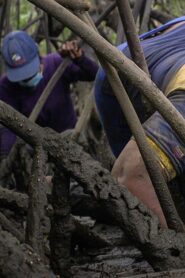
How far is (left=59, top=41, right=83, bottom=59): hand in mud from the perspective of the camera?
428 centimetres

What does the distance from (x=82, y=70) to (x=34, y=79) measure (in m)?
0.30

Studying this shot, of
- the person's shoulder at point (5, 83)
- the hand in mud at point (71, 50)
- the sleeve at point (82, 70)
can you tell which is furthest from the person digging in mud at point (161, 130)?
the person's shoulder at point (5, 83)

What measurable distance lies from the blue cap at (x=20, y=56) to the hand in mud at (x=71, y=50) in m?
0.34

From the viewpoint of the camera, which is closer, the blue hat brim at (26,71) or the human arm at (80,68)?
the human arm at (80,68)

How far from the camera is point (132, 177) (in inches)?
63.3

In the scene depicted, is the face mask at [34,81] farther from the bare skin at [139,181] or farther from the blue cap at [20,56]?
the bare skin at [139,181]

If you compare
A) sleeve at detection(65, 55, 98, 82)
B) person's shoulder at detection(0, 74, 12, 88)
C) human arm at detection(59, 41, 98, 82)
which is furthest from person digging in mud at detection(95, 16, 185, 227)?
person's shoulder at detection(0, 74, 12, 88)

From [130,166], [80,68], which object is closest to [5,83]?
[80,68]

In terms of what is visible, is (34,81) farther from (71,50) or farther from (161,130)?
(161,130)

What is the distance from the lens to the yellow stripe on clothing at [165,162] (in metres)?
1.58

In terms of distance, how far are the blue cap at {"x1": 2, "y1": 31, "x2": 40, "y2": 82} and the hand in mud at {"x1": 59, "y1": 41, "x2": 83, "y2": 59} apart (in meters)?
0.34

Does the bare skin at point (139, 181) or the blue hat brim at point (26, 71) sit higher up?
the blue hat brim at point (26, 71)

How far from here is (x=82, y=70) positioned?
188 inches

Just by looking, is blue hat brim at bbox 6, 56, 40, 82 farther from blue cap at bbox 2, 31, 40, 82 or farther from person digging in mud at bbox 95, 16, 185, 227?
person digging in mud at bbox 95, 16, 185, 227
